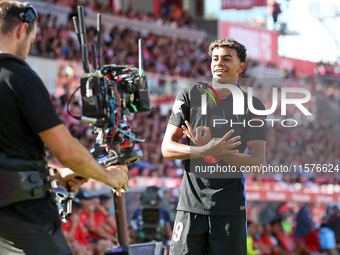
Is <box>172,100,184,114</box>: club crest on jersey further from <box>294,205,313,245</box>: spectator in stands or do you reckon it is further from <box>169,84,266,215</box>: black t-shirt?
<box>294,205,313,245</box>: spectator in stands

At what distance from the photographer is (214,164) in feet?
14.4

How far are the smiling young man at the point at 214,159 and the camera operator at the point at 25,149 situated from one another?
1.25 m

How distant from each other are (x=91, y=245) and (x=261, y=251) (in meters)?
4.33

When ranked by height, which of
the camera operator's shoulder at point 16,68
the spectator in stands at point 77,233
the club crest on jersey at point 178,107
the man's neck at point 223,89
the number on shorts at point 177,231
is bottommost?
the spectator in stands at point 77,233

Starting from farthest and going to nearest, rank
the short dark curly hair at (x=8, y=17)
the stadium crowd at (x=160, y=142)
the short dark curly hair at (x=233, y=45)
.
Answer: the stadium crowd at (x=160, y=142)
the short dark curly hair at (x=233, y=45)
the short dark curly hair at (x=8, y=17)

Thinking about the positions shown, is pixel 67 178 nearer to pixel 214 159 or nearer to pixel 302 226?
pixel 214 159

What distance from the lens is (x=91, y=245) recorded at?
8.26 metres

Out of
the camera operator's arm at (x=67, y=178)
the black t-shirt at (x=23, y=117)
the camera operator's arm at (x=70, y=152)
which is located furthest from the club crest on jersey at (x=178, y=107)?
the black t-shirt at (x=23, y=117)

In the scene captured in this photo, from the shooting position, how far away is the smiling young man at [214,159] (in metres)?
4.28

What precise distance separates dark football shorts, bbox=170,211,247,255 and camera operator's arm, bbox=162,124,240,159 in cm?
45

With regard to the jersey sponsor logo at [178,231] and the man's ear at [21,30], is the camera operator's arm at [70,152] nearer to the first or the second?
the man's ear at [21,30]

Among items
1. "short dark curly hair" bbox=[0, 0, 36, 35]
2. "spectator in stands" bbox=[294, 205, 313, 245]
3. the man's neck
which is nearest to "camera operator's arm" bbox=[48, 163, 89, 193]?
"short dark curly hair" bbox=[0, 0, 36, 35]

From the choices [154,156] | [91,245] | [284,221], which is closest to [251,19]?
[154,156]

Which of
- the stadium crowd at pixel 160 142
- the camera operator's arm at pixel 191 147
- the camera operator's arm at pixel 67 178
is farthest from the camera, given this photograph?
the stadium crowd at pixel 160 142
